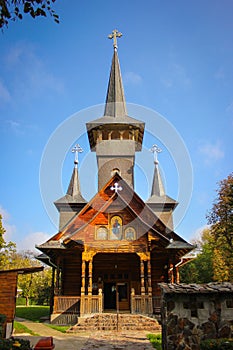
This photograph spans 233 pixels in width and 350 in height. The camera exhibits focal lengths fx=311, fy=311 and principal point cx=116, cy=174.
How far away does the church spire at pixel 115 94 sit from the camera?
30891 millimetres

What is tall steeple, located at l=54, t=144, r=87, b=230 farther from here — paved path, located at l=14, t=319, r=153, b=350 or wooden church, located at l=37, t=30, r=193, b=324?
paved path, located at l=14, t=319, r=153, b=350

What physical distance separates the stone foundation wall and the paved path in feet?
9.31

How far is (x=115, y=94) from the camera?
32.6 m

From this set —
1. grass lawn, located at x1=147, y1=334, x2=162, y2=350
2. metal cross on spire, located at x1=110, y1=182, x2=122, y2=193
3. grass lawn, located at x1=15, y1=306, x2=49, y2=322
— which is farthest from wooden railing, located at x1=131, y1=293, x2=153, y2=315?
grass lawn, located at x1=15, y1=306, x2=49, y2=322

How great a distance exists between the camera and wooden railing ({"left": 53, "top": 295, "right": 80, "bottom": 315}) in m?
17.6

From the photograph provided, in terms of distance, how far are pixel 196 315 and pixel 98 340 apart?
18.2 feet

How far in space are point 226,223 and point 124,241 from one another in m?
11.8

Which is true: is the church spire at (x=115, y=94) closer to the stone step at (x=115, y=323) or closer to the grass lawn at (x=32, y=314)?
the grass lawn at (x=32, y=314)

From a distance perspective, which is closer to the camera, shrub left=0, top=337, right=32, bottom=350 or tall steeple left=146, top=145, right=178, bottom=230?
shrub left=0, top=337, right=32, bottom=350

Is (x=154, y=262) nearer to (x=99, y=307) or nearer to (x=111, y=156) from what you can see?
(x=99, y=307)

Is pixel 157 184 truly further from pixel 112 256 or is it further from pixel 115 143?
pixel 112 256

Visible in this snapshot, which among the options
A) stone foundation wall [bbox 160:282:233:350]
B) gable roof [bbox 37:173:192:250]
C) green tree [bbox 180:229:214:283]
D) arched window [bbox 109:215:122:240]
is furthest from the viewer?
green tree [bbox 180:229:214:283]

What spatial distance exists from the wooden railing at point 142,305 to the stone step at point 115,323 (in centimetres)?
87

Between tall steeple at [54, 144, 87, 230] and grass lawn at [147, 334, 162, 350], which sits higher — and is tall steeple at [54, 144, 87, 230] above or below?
above
